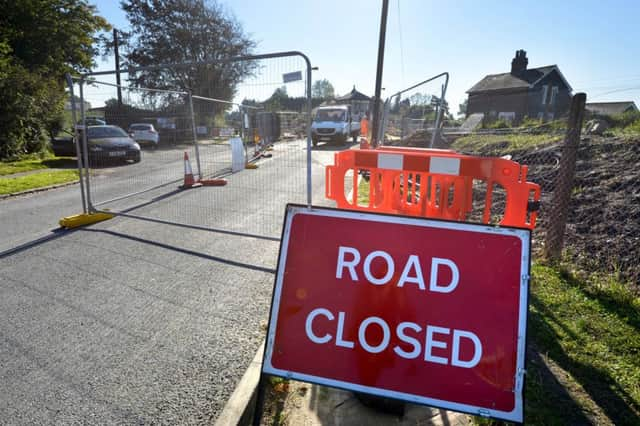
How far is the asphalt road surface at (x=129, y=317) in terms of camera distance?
228 centimetres

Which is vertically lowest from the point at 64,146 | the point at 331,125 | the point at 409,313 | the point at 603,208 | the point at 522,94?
the point at 409,313

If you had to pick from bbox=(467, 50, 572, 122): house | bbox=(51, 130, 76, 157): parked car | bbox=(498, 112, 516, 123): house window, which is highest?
bbox=(467, 50, 572, 122): house

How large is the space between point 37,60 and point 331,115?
19.0m

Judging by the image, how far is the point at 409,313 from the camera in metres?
1.77

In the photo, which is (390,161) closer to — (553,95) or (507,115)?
(507,115)

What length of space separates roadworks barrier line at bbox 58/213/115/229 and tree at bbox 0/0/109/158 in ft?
36.0

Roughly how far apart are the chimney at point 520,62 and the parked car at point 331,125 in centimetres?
2760

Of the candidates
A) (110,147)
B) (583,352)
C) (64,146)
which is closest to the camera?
(583,352)

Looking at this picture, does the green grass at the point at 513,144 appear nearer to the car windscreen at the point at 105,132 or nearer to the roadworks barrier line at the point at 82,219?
the roadworks barrier line at the point at 82,219

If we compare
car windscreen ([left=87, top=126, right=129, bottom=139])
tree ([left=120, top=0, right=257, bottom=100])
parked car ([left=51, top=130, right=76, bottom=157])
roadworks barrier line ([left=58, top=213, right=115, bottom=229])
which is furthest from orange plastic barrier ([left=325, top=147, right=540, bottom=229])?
tree ([left=120, top=0, right=257, bottom=100])

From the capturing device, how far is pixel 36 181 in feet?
31.2

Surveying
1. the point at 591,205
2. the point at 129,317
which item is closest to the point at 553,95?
the point at 591,205

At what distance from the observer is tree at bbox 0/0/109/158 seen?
45.1 ft

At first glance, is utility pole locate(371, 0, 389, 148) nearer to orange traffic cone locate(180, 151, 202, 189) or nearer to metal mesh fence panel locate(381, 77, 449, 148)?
metal mesh fence panel locate(381, 77, 449, 148)
